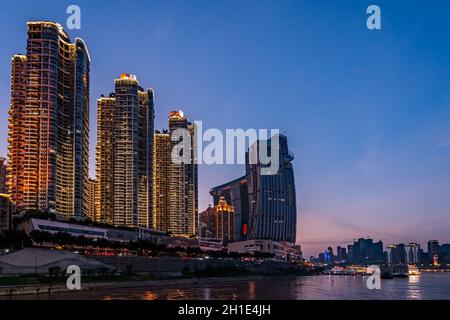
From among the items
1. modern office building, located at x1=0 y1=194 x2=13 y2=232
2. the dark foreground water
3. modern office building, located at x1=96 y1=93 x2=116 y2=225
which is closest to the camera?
the dark foreground water

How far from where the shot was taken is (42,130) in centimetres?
12825

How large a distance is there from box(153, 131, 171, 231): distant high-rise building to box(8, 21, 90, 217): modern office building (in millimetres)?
53671

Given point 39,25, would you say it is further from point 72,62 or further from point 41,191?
point 41,191

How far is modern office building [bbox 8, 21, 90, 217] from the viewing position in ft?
419

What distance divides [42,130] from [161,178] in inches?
2682

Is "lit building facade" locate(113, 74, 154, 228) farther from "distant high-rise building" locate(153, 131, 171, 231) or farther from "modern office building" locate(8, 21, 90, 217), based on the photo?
"distant high-rise building" locate(153, 131, 171, 231)

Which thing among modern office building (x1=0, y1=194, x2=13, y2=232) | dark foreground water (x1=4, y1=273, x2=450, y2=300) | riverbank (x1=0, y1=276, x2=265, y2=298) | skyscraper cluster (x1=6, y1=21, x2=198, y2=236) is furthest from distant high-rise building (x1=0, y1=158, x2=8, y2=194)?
dark foreground water (x1=4, y1=273, x2=450, y2=300)

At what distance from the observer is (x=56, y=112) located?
131 m

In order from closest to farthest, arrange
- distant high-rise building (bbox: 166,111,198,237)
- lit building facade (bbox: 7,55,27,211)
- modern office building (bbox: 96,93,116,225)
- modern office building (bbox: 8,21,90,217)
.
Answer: lit building facade (bbox: 7,55,27,211), modern office building (bbox: 8,21,90,217), modern office building (bbox: 96,93,116,225), distant high-rise building (bbox: 166,111,198,237)

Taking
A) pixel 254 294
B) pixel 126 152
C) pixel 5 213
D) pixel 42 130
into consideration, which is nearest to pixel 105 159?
pixel 126 152

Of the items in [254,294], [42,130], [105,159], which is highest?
[42,130]

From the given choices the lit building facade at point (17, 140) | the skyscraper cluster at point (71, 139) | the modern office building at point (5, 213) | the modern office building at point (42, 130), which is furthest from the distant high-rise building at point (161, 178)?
the modern office building at point (5, 213)

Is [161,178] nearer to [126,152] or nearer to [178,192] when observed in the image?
[178,192]

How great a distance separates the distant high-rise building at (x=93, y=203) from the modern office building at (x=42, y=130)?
953 inches
